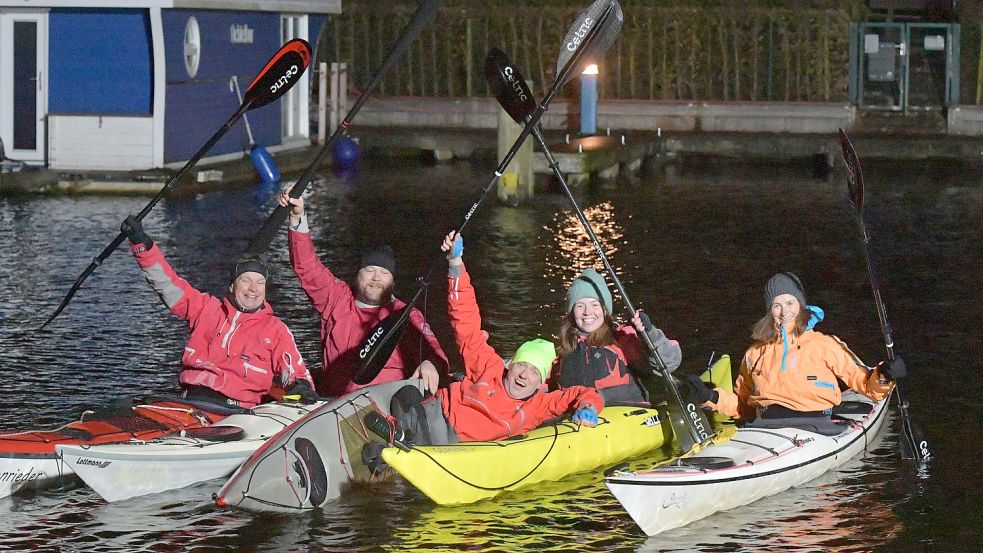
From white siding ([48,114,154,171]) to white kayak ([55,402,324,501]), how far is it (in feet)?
43.3

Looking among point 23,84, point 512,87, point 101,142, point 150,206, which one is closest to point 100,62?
point 101,142

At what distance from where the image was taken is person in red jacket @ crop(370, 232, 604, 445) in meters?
Answer: 8.79

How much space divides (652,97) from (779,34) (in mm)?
2561

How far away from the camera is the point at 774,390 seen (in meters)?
9.13

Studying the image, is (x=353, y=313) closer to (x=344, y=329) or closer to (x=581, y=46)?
(x=344, y=329)

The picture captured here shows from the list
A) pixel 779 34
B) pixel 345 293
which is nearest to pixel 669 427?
pixel 345 293

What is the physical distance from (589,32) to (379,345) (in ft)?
9.36

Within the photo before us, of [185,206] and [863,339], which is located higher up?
[185,206]

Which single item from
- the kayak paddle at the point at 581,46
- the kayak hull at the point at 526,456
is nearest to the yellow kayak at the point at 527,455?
the kayak hull at the point at 526,456

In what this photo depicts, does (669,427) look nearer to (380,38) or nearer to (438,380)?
(438,380)

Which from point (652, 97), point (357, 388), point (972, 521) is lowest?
point (972, 521)

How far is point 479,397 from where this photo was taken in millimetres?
8922

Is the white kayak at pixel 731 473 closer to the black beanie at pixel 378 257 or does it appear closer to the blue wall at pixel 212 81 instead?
the black beanie at pixel 378 257

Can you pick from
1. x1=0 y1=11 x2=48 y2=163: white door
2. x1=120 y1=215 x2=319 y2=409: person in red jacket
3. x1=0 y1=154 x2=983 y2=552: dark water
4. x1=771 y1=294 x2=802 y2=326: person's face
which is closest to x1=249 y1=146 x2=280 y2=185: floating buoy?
x1=0 y1=154 x2=983 y2=552: dark water
